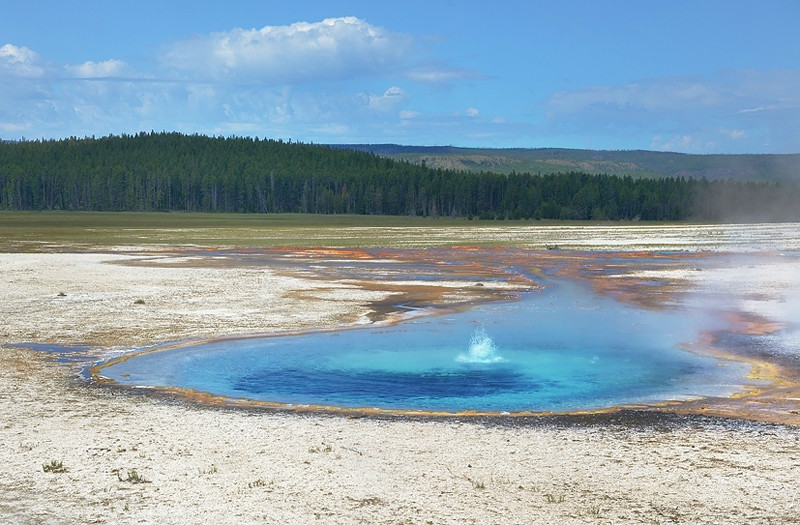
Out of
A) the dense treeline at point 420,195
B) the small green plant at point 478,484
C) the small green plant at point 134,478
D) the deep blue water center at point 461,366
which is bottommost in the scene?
the deep blue water center at point 461,366

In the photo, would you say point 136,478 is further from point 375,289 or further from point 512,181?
point 512,181

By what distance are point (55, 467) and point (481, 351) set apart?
11.4 meters

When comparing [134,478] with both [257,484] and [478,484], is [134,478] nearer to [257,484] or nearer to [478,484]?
[257,484]

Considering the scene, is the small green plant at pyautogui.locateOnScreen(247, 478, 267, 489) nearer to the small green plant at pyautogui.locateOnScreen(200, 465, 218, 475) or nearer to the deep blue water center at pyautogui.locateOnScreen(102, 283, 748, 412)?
the small green plant at pyautogui.locateOnScreen(200, 465, 218, 475)

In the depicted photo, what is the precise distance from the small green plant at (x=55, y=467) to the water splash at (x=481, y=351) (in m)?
9.94

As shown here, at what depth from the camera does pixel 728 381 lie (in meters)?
17.0

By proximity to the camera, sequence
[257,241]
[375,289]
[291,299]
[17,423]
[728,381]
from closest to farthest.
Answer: [17,423] < [728,381] < [291,299] < [375,289] < [257,241]

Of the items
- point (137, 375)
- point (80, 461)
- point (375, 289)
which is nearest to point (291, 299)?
point (375, 289)

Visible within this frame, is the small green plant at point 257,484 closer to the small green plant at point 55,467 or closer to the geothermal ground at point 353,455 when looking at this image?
the geothermal ground at point 353,455

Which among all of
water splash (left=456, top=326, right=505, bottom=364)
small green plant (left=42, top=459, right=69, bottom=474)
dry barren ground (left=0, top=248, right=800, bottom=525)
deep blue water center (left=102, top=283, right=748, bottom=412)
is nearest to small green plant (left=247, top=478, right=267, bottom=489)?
dry barren ground (left=0, top=248, right=800, bottom=525)

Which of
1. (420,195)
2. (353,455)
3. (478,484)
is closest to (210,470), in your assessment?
(353,455)

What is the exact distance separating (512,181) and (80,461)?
564 ft

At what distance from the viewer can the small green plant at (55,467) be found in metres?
10.9

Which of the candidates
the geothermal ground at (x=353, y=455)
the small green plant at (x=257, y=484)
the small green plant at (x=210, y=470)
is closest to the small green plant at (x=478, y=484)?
the geothermal ground at (x=353, y=455)
